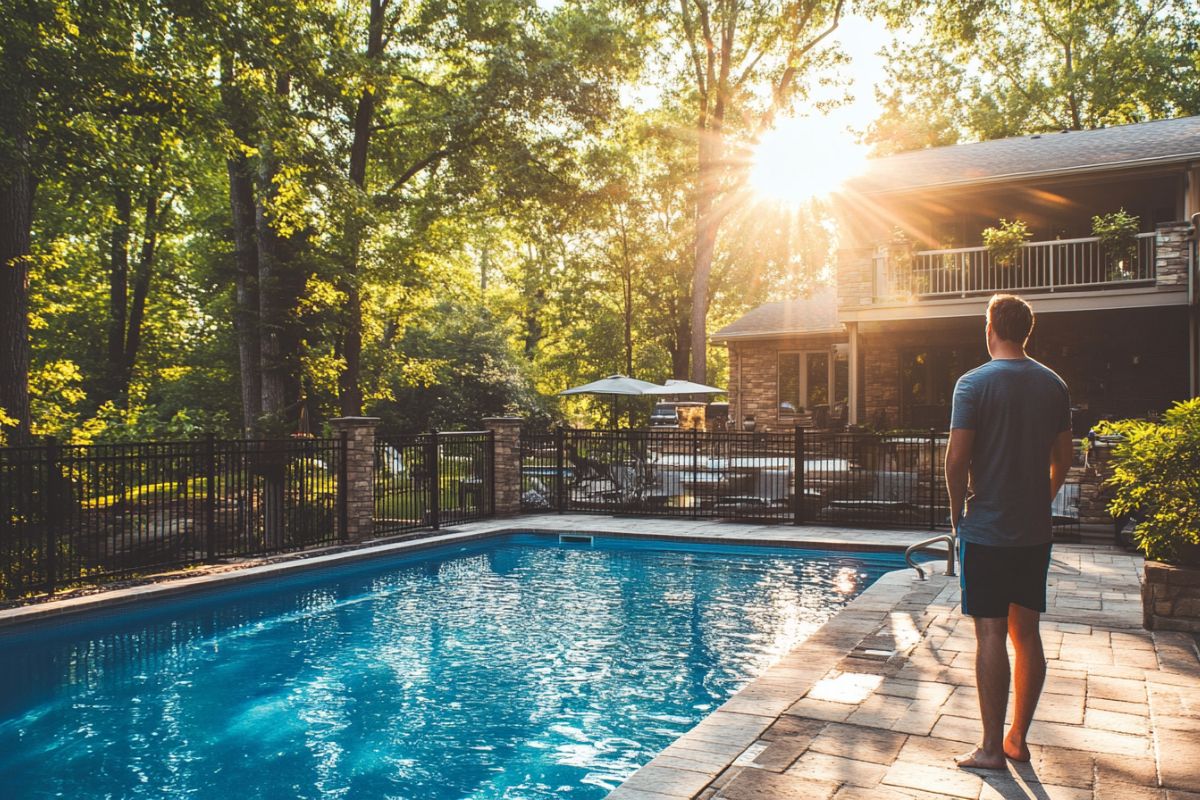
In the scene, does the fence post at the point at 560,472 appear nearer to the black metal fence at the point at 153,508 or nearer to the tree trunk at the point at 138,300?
the black metal fence at the point at 153,508

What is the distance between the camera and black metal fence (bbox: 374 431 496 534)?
12.3 m

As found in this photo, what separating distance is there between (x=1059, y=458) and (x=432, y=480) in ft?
32.7

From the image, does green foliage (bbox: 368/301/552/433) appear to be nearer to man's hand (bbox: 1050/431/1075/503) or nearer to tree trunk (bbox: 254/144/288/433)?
tree trunk (bbox: 254/144/288/433)

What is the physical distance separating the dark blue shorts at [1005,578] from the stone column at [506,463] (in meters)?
10.8

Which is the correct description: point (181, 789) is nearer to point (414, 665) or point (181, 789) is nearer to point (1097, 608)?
point (414, 665)

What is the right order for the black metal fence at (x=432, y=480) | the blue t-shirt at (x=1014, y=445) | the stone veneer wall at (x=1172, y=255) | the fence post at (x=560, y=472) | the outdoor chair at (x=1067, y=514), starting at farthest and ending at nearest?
1. the stone veneer wall at (x=1172, y=255)
2. the fence post at (x=560, y=472)
3. the black metal fence at (x=432, y=480)
4. the outdoor chair at (x=1067, y=514)
5. the blue t-shirt at (x=1014, y=445)

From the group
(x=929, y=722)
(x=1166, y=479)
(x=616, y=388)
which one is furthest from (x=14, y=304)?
(x=1166, y=479)

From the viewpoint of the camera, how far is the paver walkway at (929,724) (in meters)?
3.40

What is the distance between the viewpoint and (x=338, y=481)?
11352mm

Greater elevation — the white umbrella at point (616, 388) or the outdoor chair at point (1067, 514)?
the white umbrella at point (616, 388)

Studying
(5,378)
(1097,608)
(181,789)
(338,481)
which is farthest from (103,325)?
(1097,608)

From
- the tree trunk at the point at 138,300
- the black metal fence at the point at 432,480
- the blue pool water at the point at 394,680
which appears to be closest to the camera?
the blue pool water at the point at 394,680

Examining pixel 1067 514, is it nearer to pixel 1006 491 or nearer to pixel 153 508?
pixel 1006 491

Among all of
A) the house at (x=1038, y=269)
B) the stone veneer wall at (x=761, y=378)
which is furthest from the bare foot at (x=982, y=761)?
the stone veneer wall at (x=761, y=378)
